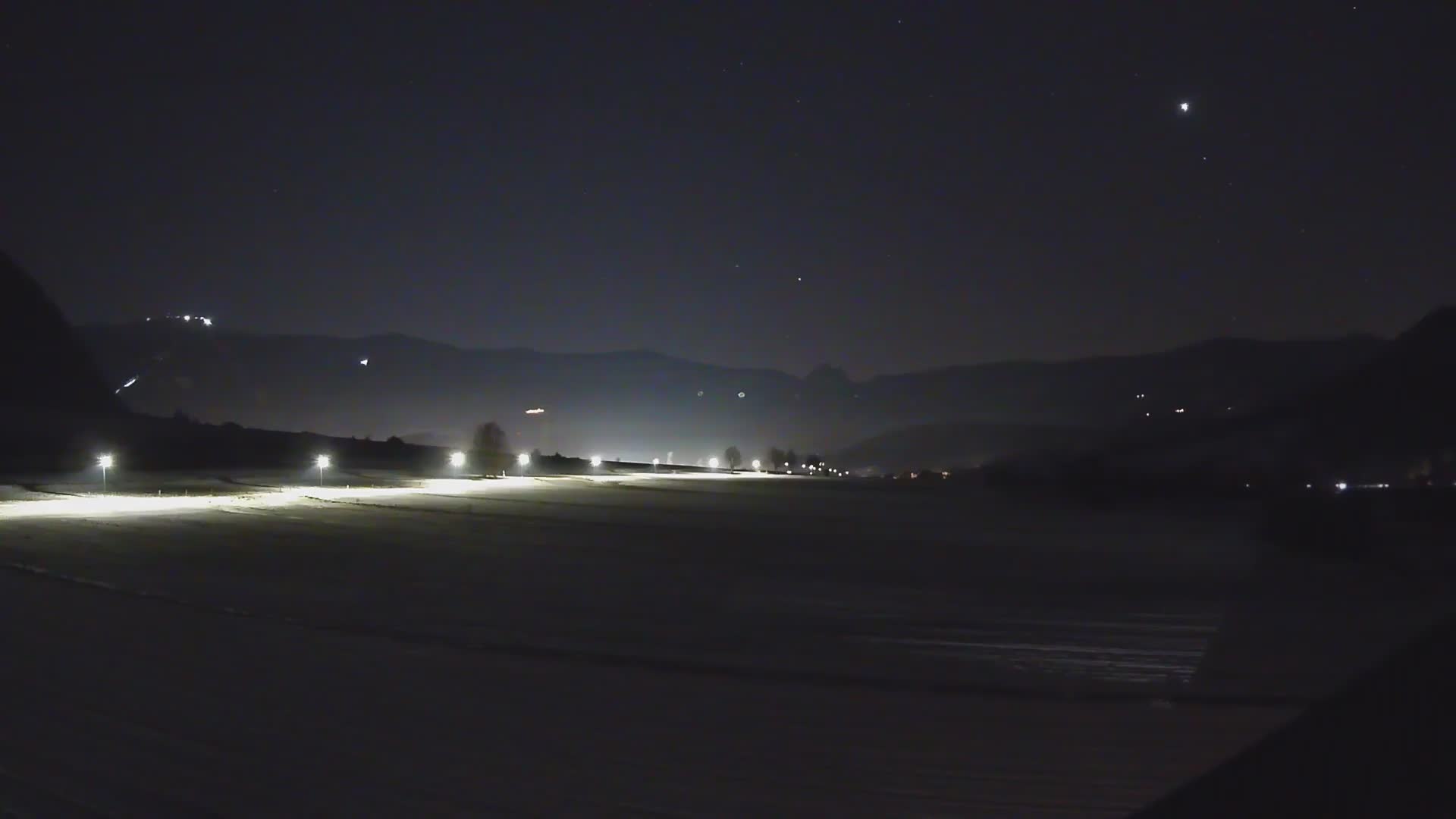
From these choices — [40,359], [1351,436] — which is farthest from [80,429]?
[1351,436]

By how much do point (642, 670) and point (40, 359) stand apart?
246ft

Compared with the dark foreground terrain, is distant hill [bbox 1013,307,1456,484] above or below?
above

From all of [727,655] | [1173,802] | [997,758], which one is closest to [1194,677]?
[997,758]

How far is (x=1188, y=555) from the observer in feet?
55.1

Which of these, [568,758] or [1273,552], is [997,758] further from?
[1273,552]

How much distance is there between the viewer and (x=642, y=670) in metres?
8.29

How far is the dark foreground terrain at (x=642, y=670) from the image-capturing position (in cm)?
559

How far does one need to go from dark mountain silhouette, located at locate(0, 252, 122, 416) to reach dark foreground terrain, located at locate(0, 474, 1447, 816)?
183 ft

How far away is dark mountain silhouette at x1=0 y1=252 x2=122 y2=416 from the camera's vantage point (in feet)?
211

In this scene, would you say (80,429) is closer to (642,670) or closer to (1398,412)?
(642,670)

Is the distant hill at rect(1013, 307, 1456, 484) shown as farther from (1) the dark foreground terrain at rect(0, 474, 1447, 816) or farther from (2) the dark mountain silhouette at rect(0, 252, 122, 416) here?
(2) the dark mountain silhouette at rect(0, 252, 122, 416)

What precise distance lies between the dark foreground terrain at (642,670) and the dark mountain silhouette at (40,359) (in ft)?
183

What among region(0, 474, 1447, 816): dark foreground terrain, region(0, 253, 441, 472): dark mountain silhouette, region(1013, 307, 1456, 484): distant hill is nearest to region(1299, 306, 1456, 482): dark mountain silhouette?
region(1013, 307, 1456, 484): distant hill

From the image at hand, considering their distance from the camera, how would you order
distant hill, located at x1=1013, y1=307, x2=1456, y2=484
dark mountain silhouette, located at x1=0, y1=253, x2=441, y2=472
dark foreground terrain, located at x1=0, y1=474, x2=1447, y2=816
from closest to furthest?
dark foreground terrain, located at x1=0, y1=474, x2=1447, y2=816
distant hill, located at x1=1013, y1=307, x2=1456, y2=484
dark mountain silhouette, located at x1=0, y1=253, x2=441, y2=472
